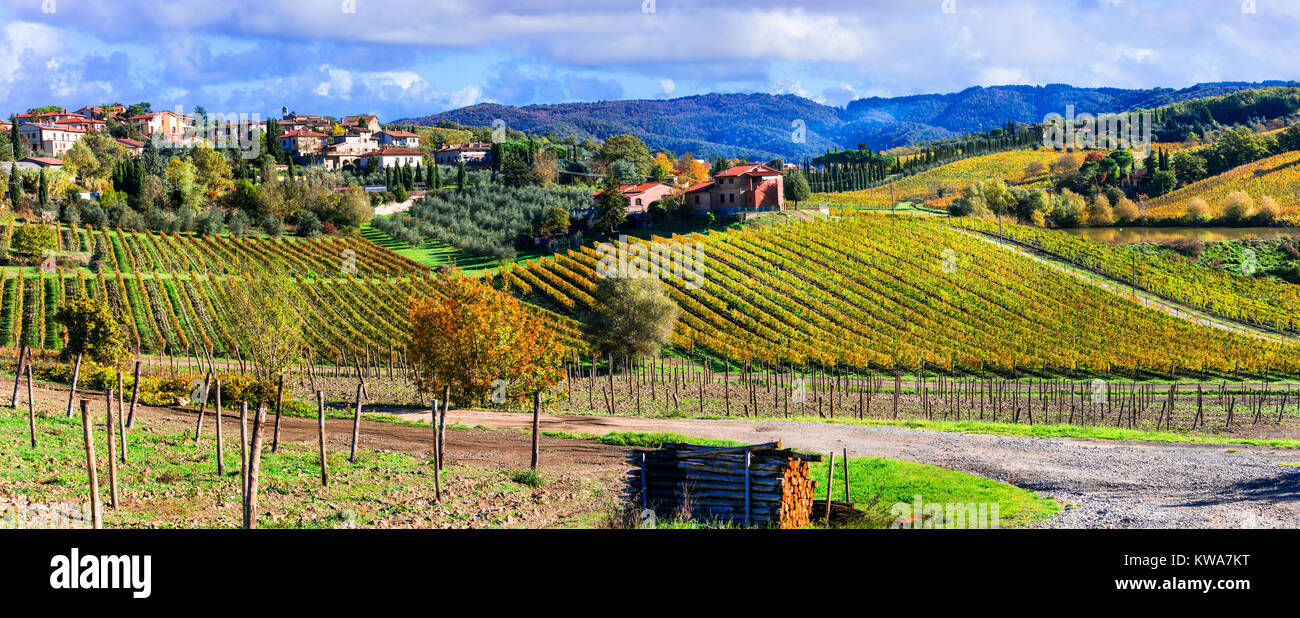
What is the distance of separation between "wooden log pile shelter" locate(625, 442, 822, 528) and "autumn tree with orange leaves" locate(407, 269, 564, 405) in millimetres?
13672

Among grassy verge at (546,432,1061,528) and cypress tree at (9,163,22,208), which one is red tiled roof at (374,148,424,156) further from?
grassy verge at (546,432,1061,528)

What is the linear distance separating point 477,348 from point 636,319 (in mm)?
17670

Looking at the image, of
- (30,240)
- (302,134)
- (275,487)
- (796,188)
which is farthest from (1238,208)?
(302,134)

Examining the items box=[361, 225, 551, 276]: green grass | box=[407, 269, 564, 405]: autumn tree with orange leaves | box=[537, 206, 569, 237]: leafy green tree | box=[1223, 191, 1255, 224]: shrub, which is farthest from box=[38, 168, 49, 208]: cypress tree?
box=[1223, 191, 1255, 224]: shrub

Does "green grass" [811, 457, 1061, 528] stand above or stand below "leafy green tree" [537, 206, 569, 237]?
below

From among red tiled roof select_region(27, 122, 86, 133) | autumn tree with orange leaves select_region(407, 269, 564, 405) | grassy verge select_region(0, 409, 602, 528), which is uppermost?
red tiled roof select_region(27, 122, 86, 133)

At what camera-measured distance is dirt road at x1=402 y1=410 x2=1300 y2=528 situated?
21.2 meters

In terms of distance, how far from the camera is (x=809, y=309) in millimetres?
59469

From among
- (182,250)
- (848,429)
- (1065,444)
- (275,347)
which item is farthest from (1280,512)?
(182,250)

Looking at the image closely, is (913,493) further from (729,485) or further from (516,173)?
(516,173)

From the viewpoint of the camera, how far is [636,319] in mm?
50938

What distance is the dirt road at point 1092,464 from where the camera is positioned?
69.5 feet

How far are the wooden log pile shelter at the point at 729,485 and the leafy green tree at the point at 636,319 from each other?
99.2 ft

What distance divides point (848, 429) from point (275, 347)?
903 inches
